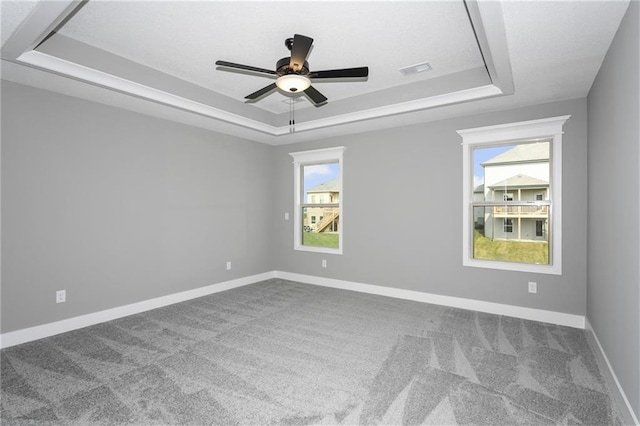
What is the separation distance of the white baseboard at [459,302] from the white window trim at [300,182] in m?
0.52

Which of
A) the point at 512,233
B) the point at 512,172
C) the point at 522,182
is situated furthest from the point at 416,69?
the point at 512,233

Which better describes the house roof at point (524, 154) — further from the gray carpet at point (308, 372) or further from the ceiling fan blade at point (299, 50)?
the ceiling fan blade at point (299, 50)

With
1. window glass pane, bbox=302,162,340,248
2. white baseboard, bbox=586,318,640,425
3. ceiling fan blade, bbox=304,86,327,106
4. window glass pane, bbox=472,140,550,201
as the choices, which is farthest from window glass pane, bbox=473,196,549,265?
ceiling fan blade, bbox=304,86,327,106

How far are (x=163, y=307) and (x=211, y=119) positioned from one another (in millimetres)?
2586

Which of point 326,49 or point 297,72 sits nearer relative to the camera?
point 297,72

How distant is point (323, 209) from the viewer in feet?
18.7

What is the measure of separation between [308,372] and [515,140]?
354cm

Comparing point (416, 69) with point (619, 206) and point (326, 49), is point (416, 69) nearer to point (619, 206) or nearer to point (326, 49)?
point (326, 49)

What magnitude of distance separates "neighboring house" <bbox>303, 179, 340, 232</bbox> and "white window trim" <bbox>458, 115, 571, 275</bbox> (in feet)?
6.77

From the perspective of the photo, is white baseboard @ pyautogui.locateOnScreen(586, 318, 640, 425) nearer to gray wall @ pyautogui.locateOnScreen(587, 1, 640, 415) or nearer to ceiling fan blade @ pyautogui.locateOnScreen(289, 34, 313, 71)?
gray wall @ pyautogui.locateOnScreen(587, 1, 640, 415)

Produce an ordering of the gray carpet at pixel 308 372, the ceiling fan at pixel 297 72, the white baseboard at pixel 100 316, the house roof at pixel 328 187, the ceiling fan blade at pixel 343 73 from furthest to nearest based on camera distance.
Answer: the house roof at pixel 328 187
the white baseboard at pixel 100 316
the ceiling fan blade at pixel 343 73
the ceiling fan at pixel 297 72
the gray carpet at pixel 308 372

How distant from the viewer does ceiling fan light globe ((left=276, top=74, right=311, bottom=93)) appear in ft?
8.67

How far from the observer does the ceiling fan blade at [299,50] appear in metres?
2.23

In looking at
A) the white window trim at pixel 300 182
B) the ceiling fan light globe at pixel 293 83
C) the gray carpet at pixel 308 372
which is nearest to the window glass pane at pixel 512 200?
the gray carpet at pixel 308 372
